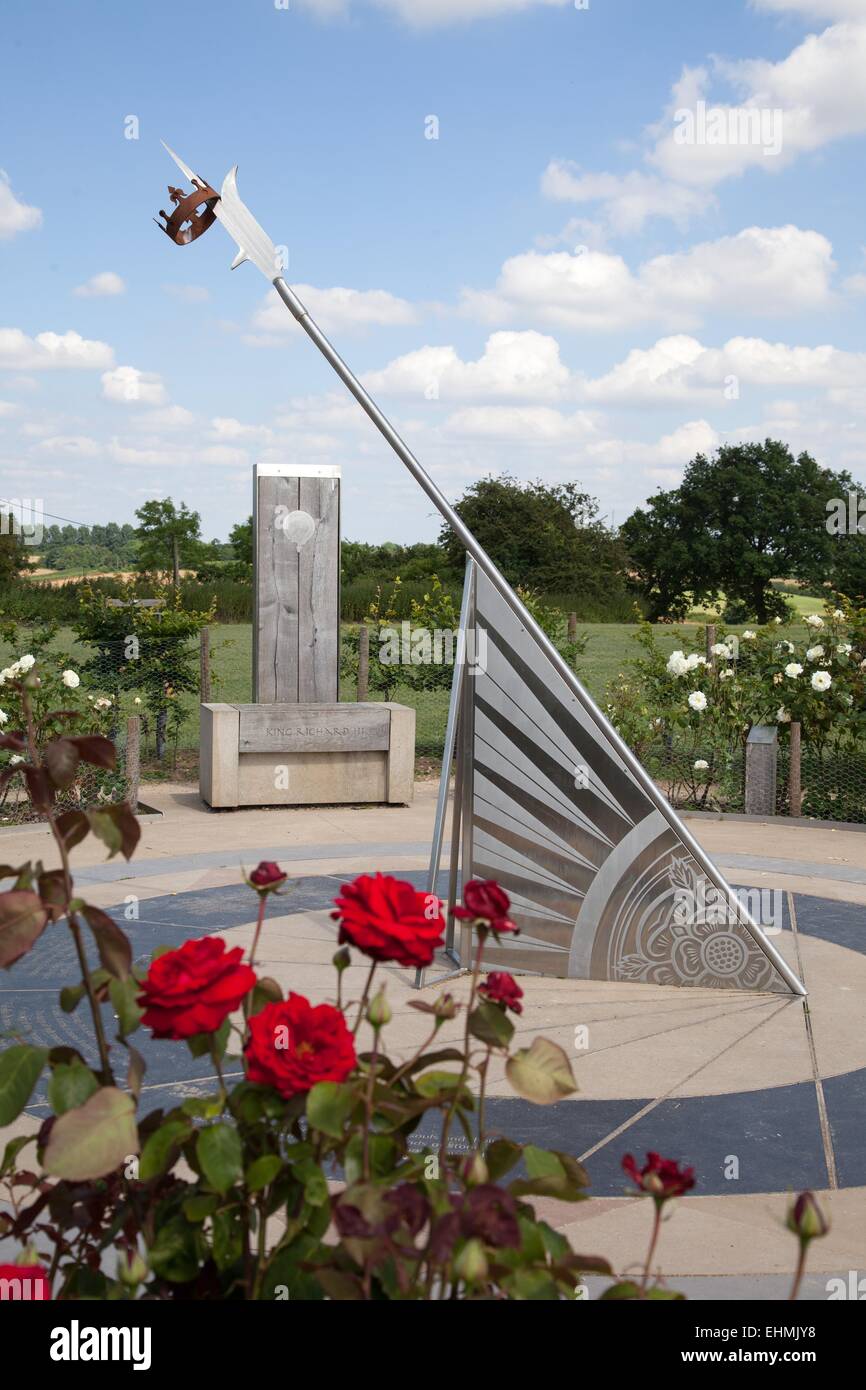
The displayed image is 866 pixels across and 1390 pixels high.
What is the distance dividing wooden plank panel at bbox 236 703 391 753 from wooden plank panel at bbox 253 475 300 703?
1.00ft

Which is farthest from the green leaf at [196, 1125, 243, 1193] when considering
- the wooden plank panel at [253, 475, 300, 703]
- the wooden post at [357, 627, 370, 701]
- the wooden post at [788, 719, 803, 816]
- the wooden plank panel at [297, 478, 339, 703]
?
the wooden post at [357, 627, 370, 701]

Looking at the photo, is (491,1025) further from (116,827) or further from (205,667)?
(205,667)

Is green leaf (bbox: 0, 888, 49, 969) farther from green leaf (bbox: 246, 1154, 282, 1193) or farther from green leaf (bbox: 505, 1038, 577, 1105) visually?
green leaf (bbox: 505, 1038, 577, 1105)

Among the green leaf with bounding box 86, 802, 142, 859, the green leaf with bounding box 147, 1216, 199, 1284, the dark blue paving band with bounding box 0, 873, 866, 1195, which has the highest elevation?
the green leaf with bounding box 86, 802, 142, 859

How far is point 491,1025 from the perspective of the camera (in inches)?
63.7

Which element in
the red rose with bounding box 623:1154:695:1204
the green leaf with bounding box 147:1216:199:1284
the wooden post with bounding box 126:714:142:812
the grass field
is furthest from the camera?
the grass field

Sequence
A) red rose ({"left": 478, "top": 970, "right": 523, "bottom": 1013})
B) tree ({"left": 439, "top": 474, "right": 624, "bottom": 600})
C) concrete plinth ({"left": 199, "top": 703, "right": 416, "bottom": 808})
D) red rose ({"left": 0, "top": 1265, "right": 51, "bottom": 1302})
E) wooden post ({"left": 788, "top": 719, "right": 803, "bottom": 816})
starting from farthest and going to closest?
1. tree ({"left": 439, "top": 474, "right": 624, "bottom": 600})
2. wooden post ({"left": 788, "top": 719, "right": 803, "bottom": 816})
3. concrete plinth ({"left": 199, "top": 703, "right": 416, "bottom": 808})
4. red rose ({"left": 478, "top": 970, "right": 523, "bottom": 1013})
5. red rose ({"left": 0, "top": 1265, "right": 51, "bottom": 1302})

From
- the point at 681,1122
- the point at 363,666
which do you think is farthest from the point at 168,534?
the point at 681,1122

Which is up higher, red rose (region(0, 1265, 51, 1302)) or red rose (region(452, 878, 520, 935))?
red rose (region(452, 878, 520, 935))

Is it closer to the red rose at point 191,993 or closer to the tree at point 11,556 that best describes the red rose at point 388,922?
the red rose at point 191,993

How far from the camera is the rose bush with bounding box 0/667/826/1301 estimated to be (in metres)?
1.38

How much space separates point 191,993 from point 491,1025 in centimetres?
39
